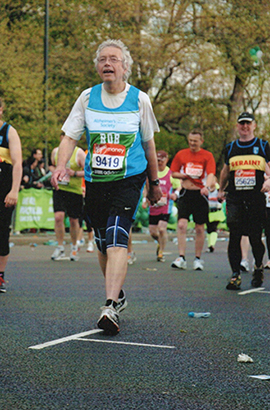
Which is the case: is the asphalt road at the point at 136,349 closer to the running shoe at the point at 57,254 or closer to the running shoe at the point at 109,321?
the running shoe at the point at 109,321

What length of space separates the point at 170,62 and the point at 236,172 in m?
24.1

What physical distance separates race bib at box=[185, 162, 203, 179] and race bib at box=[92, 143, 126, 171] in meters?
5.65

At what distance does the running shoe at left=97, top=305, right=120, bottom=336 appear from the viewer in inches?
204

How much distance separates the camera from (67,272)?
10.4 m

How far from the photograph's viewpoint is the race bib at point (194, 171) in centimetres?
1118

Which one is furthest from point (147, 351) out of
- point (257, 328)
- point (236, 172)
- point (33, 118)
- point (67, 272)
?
point (33, 118)

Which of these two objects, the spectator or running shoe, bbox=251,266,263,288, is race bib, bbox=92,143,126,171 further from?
running shoe, bbox=251,266,263,288

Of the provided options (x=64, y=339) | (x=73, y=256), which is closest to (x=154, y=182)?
(x=64, y=339)

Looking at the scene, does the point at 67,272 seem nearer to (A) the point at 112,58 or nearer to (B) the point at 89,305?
(B) the point at 89,305

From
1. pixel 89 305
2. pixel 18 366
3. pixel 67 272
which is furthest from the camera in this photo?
pixel 67 272

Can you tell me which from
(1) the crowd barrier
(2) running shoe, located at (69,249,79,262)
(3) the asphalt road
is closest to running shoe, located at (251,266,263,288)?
(3) the asphalt road

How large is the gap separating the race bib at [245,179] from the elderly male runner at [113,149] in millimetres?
2948

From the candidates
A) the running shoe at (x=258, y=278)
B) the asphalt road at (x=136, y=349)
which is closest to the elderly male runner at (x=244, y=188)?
the running shoe at (x=258, y=278)

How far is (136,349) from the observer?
478cm
